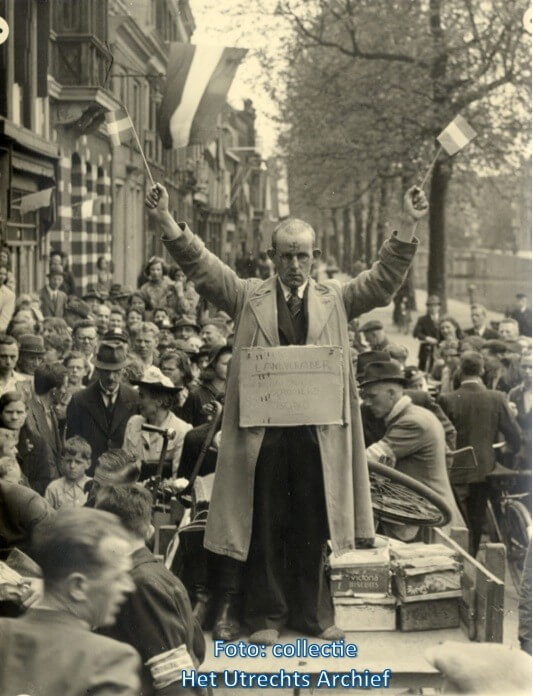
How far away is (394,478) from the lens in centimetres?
511

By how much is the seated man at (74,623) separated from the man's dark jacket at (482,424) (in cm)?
495

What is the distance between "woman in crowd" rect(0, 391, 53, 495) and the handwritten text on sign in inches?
69.9

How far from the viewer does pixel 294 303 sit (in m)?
4.59

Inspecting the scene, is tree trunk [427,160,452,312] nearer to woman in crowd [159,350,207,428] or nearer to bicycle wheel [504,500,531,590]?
woman in crowd [159,350,207,428]

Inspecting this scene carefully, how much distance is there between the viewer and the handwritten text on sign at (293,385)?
14.7ft

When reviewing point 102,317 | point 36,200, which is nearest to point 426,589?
point 102,317

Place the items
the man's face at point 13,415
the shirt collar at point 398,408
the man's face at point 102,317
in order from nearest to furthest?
the man's face at point 13,415
the shirt collar at point 398,408
the man's face at point 102,317

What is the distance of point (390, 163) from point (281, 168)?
296 centimetres

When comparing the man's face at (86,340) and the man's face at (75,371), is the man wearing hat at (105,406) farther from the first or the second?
the man's face at (86,340)

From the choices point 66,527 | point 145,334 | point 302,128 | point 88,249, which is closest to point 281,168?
point 302,128

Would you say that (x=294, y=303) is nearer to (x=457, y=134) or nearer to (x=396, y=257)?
(x=396, y=257)

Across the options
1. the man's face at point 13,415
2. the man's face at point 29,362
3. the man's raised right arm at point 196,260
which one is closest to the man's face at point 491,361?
the man's face at point 29,362

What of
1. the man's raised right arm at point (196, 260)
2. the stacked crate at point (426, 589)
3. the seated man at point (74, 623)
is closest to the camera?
the seated man at point (74, 623)

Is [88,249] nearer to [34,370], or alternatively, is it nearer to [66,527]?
[34,370]
